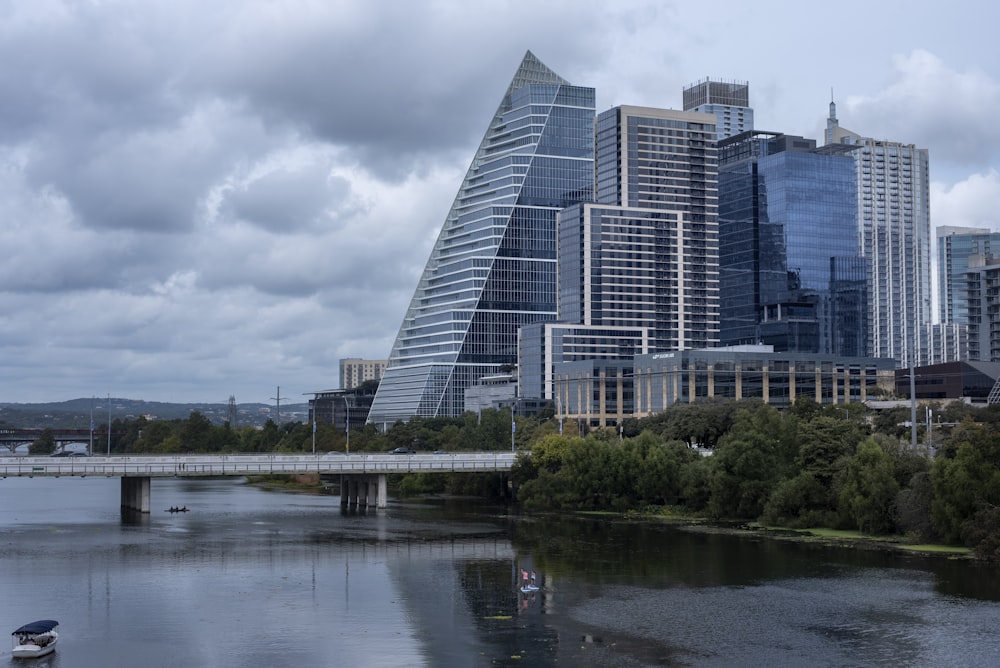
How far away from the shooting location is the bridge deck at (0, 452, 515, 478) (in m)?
153

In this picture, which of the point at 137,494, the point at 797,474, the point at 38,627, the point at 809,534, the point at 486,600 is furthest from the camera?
the point at 137,494

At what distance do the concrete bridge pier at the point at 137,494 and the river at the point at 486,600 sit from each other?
28170 mm

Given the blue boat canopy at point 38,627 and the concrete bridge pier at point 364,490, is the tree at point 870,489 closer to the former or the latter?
the concrete bridge pier at point 364,490

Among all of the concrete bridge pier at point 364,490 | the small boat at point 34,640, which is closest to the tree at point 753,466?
the concrete bridge pier at point 364,490

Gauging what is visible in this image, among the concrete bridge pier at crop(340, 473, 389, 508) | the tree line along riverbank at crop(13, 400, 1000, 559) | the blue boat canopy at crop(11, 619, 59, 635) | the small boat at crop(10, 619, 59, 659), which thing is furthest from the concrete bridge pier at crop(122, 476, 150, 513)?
the small boat at crop(10, 619, 59, 659)

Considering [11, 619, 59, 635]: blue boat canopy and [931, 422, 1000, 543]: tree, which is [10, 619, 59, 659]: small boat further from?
[931, 422, 1000, 543]: tree

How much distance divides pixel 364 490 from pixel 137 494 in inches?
1325

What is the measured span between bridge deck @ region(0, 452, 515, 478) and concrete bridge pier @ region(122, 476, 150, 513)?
4259mm

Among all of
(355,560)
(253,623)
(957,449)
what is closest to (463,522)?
(355,560)

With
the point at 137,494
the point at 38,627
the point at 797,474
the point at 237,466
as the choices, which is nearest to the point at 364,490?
the point at 237,466

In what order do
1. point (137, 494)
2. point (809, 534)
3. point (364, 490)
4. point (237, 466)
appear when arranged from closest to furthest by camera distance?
point (809, 534), point (237, 466), point (137, 494), point (364, 490)

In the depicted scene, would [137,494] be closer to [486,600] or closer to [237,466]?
[237,466]

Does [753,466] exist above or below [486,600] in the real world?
above

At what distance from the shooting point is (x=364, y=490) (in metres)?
179
